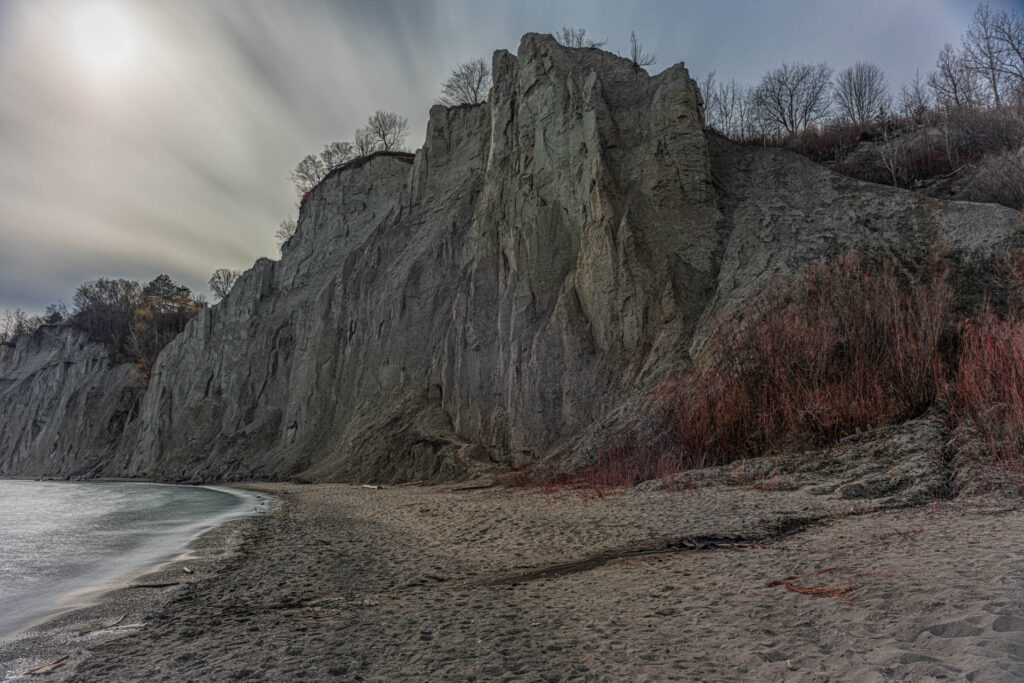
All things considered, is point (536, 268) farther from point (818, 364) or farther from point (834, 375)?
point (834, 375)

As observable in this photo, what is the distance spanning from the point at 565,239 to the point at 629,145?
12.0 ft

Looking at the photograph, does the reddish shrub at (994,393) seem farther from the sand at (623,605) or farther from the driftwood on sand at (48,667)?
the driftwood on sand at (48,667)

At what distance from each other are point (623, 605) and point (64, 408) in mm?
55711

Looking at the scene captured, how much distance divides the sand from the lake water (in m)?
1.09

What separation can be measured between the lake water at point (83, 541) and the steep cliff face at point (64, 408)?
30030 mm

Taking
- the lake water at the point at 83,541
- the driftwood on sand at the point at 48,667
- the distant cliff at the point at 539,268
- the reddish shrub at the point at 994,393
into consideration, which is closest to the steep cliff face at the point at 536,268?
the distant cliff at the point at 539,268

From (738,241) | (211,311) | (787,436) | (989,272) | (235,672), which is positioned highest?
(211,311)

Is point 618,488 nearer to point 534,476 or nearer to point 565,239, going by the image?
point 534,476

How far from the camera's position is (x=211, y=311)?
3584 centimetres

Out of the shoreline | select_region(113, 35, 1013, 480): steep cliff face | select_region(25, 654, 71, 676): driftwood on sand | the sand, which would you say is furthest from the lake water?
select_region(113, 35, 1013, 480): steep cliff face

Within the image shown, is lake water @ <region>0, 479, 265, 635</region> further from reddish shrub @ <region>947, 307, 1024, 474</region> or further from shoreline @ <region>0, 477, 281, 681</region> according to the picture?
reddish shrub @ <region>947, 307, 1024, 474</region>

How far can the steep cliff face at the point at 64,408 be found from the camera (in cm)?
4253

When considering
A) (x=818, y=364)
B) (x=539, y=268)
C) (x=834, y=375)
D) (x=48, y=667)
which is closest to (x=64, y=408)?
(x=539, y=268)

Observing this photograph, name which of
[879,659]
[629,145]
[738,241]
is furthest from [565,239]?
[879,659]
